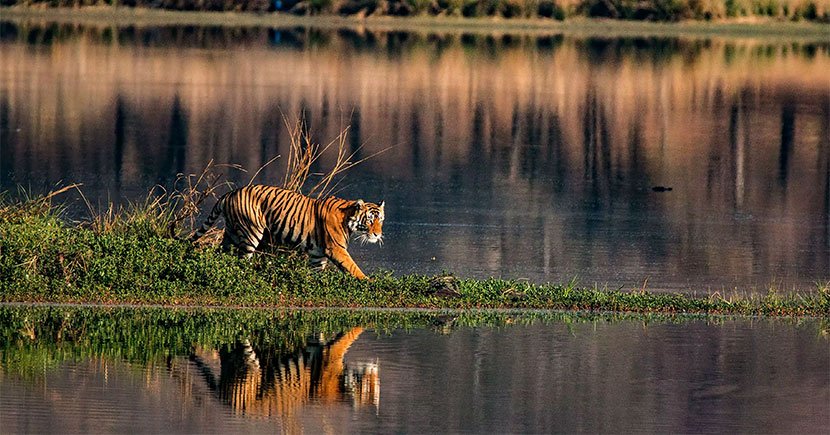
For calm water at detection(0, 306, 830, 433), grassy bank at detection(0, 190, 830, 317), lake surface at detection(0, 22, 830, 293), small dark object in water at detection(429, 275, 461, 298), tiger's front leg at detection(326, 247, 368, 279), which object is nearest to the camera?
calm water at detection(0, 306, 830, 433)

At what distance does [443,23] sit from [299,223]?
47.8m

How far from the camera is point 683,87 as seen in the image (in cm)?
4453

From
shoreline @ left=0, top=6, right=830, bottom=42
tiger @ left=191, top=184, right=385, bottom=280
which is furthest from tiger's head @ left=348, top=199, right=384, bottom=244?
shoreline @ left=0, top=6, right=830, bottom=42

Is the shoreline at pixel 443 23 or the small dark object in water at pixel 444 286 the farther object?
the shoreline at pixel 443 23

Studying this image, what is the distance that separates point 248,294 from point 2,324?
1978 millimetres

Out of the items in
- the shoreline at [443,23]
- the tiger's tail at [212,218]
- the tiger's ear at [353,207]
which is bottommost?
the shoreline at [443,23]

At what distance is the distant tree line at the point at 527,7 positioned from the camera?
62312 mm

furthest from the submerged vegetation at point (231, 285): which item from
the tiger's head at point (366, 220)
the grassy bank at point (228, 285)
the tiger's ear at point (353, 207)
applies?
the tiger's ear at point (353, 207)

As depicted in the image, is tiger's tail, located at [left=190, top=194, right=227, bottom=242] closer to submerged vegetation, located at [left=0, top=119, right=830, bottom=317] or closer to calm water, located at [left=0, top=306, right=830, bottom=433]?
submerged vegetation, located at [left=0, top=119, right=830, bottom=317]

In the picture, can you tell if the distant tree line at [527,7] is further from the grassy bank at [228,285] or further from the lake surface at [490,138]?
the grassy bank at [228,285]

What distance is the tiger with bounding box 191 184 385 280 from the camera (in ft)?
51.4

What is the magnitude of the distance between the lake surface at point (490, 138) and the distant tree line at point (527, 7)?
6.01m

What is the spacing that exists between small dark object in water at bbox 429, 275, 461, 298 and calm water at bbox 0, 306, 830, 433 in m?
0.55

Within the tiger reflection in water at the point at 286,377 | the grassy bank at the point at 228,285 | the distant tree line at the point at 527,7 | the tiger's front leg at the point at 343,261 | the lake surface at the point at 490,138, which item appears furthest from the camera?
the distant tree line at the point at 527,7
